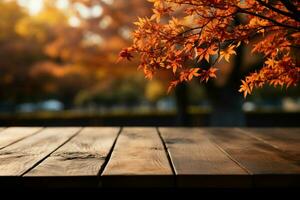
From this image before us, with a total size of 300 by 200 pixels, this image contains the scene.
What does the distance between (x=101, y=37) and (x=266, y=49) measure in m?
12.1

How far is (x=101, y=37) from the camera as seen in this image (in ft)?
50.7

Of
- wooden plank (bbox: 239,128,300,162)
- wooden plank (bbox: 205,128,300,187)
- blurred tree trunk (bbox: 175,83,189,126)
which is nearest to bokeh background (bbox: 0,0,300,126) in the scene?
blurred tree trunk (bbox: 175,83,189,126)

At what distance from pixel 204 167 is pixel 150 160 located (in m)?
0.40

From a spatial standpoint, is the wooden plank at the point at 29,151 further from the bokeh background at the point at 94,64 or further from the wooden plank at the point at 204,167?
the bokeh background at the point at 94,64

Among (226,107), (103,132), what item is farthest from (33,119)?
Result: (103,132)

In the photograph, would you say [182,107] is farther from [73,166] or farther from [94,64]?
[73,166]

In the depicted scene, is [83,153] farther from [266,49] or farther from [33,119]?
[33,119]

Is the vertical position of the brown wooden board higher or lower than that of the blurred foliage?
lower

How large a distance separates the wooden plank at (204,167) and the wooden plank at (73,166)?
46 cm

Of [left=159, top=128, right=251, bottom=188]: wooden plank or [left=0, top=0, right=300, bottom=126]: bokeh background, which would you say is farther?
[left=0, top=0, right=300, bottom=126]: bokeh background

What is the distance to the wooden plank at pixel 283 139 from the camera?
3359 mm

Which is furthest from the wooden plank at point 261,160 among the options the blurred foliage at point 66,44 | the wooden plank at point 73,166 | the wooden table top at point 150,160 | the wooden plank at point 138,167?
the blurred foliage at point 66,44

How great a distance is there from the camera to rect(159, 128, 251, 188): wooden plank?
2.38m

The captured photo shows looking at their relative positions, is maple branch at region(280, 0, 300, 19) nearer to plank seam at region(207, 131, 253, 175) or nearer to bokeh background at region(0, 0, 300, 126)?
plank seam at region(207, 131, 253, 175)
